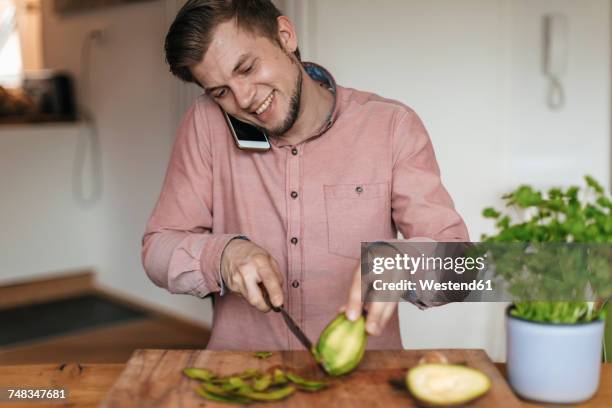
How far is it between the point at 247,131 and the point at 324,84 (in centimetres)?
22

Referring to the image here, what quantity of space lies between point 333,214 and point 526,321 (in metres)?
0.60

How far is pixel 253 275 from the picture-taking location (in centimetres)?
116

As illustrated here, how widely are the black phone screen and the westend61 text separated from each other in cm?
47

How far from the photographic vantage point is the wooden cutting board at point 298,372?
0.96 meters

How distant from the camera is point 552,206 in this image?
94 cm

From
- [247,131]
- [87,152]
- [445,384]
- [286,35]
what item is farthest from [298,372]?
[87,152]

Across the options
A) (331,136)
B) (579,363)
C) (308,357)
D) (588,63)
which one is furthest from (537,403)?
(588,63)

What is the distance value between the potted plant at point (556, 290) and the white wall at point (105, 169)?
9.36 ft

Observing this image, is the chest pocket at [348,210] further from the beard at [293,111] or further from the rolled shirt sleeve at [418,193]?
the beard at [293,111]

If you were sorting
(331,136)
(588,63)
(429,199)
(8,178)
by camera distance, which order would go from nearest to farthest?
(429,199) → (331,136) → (588,63) → (8,178)

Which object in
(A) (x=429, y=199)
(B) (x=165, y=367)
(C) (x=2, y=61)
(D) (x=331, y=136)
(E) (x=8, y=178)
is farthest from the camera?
(C) (x=2, y=61)

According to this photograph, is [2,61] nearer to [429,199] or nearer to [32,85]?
[32,85]

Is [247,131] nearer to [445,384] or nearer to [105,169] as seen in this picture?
[445,384]

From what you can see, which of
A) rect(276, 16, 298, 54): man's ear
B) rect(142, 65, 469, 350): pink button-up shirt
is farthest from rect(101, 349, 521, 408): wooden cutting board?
rect(276, 16, 298, 54): man's ear
